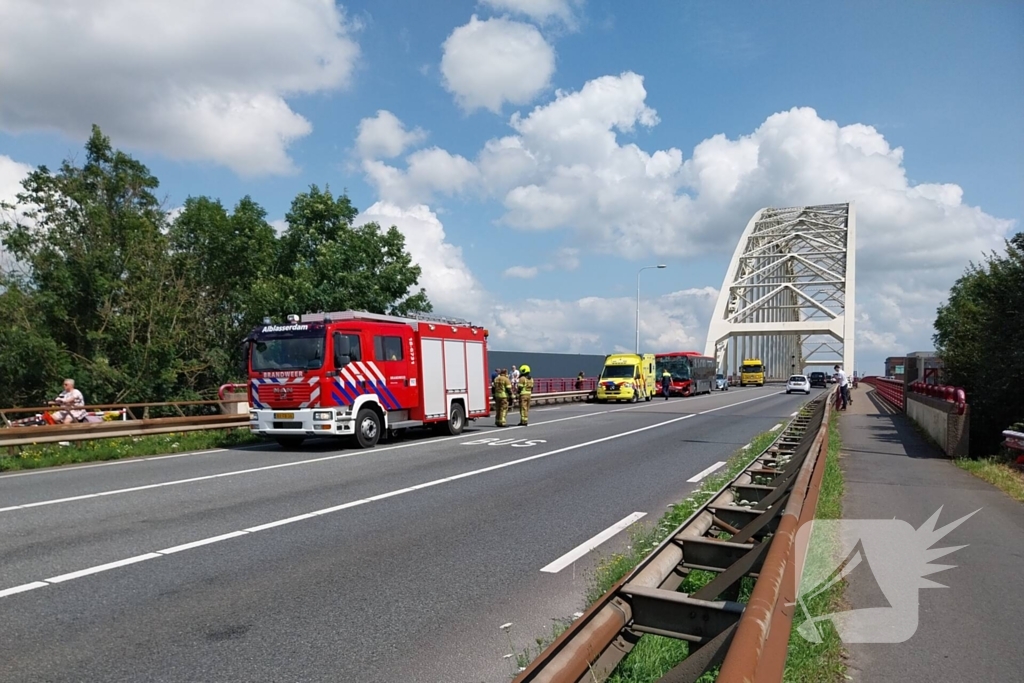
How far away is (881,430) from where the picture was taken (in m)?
19.8

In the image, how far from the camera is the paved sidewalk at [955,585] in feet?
13.3

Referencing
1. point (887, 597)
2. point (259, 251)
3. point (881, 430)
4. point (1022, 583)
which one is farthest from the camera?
point (259, 251)

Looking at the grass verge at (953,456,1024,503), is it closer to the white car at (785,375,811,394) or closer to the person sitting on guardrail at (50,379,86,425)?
the person sitting on guardrail at (50,379,86,425)

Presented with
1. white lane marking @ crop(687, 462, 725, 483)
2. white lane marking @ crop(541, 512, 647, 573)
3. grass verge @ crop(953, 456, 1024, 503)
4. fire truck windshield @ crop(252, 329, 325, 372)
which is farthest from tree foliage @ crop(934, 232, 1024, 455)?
fire truck windshield @ crop(252, 329, 325, 372)

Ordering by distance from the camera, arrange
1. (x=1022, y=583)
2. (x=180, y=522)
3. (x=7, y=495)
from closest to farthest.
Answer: (x=1022, y=583) < (x=180, y=522) < (x=7, y=495)

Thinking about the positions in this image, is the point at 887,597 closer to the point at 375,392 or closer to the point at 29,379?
the point at 375,392

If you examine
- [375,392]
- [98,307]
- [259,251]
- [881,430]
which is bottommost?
[881,430]

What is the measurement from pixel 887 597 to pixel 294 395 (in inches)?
506

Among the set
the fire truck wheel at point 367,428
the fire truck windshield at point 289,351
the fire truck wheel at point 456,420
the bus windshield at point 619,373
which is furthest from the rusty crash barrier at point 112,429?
the bus windshield at point 619,373

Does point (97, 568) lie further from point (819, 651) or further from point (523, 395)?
point (523, 395)

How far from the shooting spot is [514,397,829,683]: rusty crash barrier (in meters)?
2.97

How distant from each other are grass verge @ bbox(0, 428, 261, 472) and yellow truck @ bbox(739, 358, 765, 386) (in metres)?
Result: 72.7

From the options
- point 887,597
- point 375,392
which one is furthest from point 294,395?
point 887,597

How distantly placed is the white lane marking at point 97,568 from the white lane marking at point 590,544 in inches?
137
